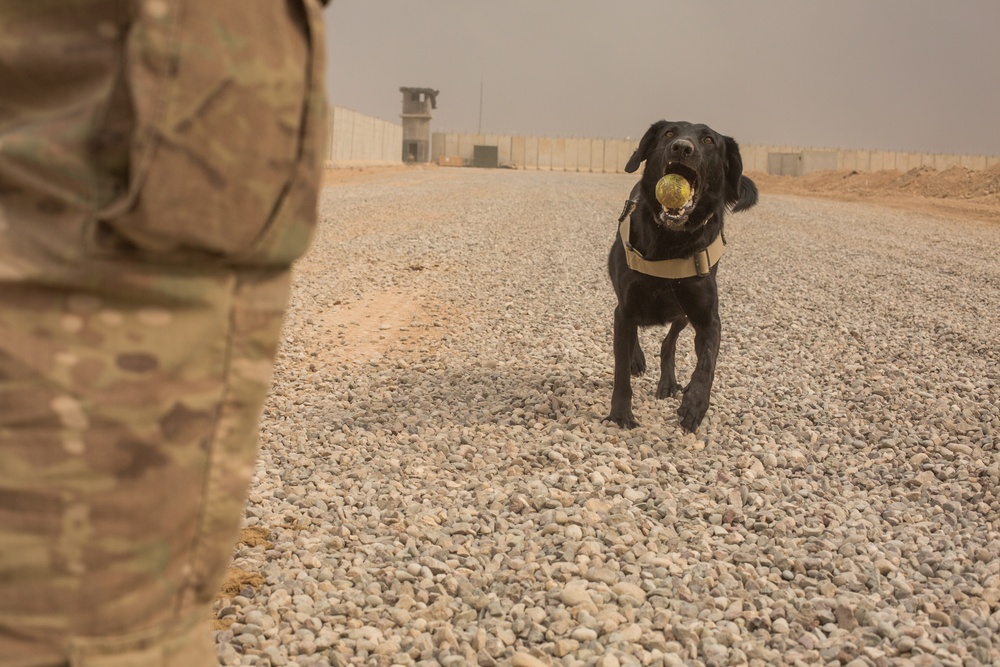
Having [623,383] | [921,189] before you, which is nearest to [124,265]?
[623,383]

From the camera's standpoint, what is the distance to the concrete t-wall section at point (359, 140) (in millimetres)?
31500

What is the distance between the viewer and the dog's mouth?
434 centimetres

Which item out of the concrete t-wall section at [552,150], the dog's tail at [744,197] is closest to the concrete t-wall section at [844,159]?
the concrete t-wall section at [552,150]

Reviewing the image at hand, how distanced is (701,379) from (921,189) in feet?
80.2

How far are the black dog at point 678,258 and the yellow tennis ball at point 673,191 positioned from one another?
43 millimetres

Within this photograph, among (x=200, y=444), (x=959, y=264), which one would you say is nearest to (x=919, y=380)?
(x=200, y=444)

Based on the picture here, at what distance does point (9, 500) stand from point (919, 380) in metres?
5.64

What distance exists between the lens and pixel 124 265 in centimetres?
A: 107

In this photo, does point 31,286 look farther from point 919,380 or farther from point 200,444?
point 919,380

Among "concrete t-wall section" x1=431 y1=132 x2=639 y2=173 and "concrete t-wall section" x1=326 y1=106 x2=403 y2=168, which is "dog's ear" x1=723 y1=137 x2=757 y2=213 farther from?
"concrete t-wall section" x1=431 y1=132 x2=639 y2=173

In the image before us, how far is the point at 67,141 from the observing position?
3.41ft

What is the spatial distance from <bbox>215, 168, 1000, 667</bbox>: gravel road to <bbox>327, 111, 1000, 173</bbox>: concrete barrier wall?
37.7 metres

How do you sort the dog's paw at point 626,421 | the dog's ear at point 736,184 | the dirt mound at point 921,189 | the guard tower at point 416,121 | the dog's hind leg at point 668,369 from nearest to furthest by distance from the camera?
the dog's paw at point 626,421
the dog's ear at point 736,184
the dog's hind leg at point 668,369
the dirt mound at point 921,189
the guard tower at point 416,121

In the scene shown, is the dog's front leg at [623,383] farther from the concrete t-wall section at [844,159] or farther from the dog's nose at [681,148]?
the concrete t-wall section at [844,159]
